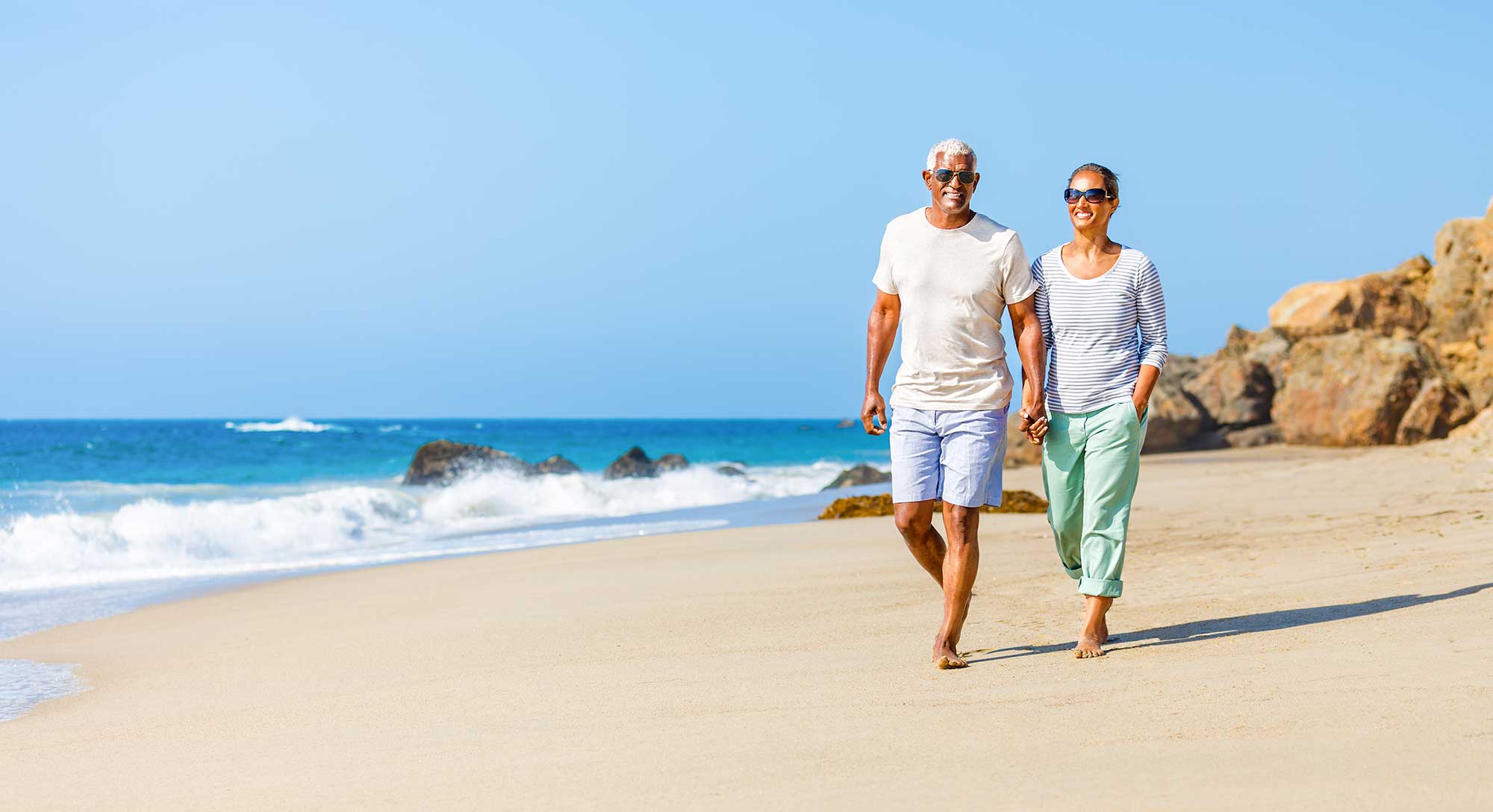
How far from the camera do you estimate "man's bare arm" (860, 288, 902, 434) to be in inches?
190

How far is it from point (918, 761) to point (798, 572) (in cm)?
408

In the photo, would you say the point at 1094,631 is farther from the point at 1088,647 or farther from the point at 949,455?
the point at 949,455

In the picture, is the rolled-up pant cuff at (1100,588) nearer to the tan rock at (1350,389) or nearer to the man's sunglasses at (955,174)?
the man's sunglasses at (955,174)

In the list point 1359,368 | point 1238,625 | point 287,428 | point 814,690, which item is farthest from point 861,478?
point 287,428

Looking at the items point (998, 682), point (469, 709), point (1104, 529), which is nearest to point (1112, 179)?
point (1104, 529)

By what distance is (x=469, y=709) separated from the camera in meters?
4.22

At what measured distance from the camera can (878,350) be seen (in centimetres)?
485

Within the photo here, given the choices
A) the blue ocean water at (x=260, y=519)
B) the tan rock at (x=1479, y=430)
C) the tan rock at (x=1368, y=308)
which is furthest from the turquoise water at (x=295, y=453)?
the tan rock at (x=1479, y=430)

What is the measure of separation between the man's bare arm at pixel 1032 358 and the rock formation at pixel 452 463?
22.5 meters

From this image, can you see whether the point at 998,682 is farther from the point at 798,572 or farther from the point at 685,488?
the point at 685,488

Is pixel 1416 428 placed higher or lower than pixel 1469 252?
lower

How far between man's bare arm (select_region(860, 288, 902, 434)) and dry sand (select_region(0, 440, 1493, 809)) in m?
0.94

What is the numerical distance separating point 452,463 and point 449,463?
0.07 metres

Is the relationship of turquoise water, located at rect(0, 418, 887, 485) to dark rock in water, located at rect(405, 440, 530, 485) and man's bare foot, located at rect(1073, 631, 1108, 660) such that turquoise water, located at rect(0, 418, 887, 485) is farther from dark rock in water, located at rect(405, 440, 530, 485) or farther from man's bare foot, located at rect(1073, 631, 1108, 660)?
man's bare foot, located at rect(1073, 631, 1108, 660)
